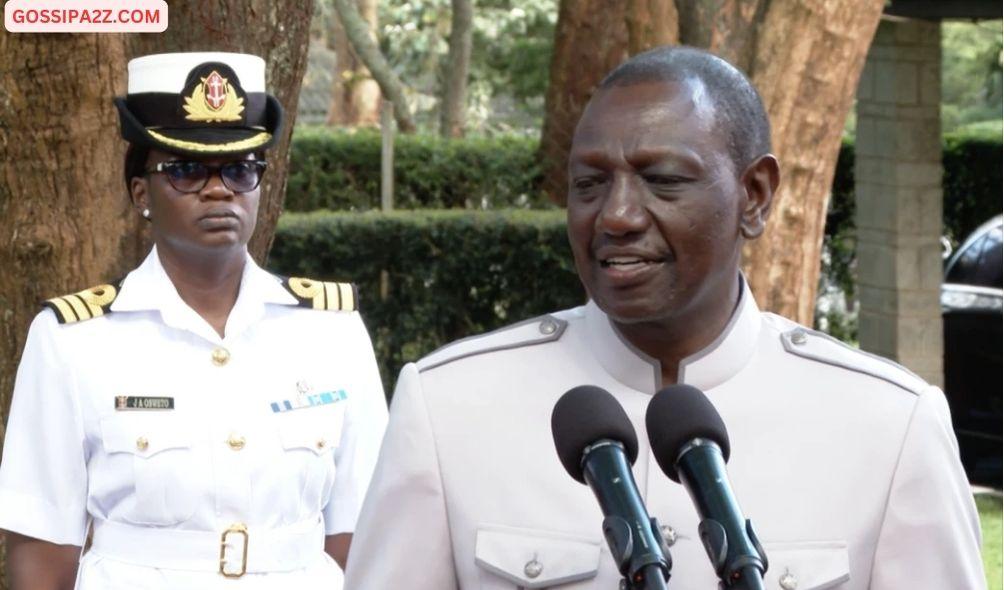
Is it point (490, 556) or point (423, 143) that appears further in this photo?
point (423, 143)

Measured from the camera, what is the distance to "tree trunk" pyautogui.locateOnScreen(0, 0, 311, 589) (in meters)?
5.16

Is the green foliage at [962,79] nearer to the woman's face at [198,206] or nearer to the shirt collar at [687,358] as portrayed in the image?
the woman's face at [198,206]

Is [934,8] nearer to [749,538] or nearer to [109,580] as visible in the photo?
[109,580]

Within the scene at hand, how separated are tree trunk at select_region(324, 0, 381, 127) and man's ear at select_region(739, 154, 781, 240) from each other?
2619 centimetres

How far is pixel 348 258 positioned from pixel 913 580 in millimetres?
8865

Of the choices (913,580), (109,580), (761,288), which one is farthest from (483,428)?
(761,288)

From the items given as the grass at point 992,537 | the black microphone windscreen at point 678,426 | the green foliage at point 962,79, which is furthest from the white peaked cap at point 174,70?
the green foliage at point 962,79

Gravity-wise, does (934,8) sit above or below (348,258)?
above

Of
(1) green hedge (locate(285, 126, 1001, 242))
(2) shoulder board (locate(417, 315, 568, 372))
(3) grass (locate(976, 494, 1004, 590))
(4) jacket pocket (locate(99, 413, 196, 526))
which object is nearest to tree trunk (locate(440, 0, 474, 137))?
(1) green hedge (locate(285, 126, 1001, 242))

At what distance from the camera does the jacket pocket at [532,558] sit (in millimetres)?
2451

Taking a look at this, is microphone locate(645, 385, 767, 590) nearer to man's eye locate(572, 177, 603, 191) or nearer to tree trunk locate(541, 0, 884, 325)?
man's eye locate(572, 177, 603, 191)

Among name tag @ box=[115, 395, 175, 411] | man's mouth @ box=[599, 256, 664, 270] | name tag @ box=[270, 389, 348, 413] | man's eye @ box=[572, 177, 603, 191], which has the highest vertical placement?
man's eye @ box=[572, 177, 603, 191]

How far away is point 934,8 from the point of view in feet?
36.1

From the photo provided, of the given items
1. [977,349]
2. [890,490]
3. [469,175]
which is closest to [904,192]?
[977,349]
